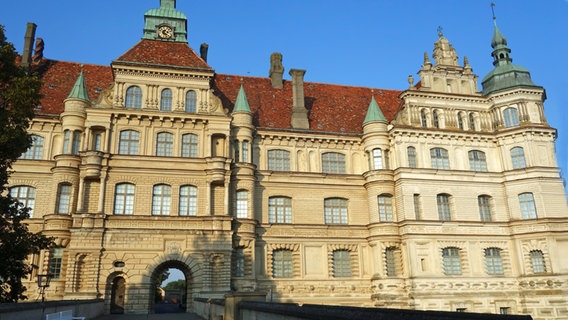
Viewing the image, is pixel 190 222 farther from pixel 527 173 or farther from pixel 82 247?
pixel 527 173

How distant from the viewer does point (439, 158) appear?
35062 mm

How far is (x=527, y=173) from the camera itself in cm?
3441

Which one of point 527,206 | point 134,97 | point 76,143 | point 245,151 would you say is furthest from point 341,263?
point 76,143

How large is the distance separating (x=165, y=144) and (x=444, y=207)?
19.6 m

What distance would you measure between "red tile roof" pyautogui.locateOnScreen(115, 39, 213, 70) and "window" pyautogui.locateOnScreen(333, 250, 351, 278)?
15516 mm

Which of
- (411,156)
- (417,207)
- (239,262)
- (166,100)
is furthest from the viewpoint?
(411,156)

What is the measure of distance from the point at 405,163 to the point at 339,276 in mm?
9034

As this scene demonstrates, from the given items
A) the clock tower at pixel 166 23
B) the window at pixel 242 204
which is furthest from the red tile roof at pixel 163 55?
the window at pixel 242 204

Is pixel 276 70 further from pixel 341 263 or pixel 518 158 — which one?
pixel 518 158

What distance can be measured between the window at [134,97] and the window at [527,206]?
27264mm

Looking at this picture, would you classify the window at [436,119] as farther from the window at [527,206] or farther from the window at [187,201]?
the window at [187,201]

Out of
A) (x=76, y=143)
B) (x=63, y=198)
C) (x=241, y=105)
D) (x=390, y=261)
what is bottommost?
(x=390, y=261)

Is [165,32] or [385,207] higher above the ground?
[165,32]

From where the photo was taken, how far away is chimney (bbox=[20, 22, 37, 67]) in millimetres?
34781
